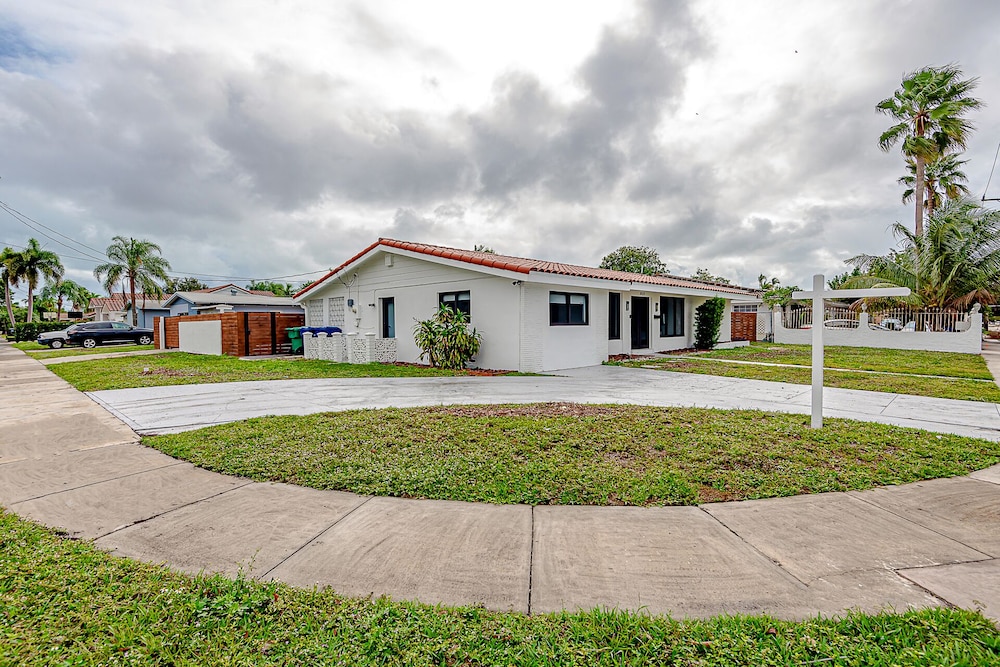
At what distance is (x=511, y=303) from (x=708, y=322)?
33.5 ft

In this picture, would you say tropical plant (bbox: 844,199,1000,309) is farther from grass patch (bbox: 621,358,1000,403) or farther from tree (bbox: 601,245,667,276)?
tree (bbox: 601,245,667,276)

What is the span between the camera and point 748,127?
14.2 metres

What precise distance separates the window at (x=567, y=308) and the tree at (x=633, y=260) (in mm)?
26649

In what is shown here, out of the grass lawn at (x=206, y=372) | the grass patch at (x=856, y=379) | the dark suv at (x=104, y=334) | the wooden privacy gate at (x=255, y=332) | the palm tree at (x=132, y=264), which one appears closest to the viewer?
the grass patch at (x=856, y=379)

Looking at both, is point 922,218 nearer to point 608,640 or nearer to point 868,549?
point 868,549

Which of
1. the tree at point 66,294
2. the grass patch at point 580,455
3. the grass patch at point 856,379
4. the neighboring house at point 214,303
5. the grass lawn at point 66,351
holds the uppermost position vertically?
the tree at point 66,294

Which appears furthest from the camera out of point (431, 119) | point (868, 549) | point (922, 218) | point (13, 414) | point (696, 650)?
point (922, 218)

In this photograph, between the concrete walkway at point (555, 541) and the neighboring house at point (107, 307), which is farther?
the neighboring house at point (107, 307)

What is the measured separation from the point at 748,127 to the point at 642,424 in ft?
42.2

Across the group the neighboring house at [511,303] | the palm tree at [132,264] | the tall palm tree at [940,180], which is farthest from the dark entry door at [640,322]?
the palm tree at [132,264]

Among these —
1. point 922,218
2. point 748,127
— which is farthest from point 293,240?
point 922,218

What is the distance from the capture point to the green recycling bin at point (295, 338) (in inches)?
713

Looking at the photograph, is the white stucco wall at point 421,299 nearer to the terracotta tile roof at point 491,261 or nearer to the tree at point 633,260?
the terracotta tile roof at point 491,261

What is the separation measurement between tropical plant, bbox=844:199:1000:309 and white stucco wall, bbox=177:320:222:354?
27.4m
